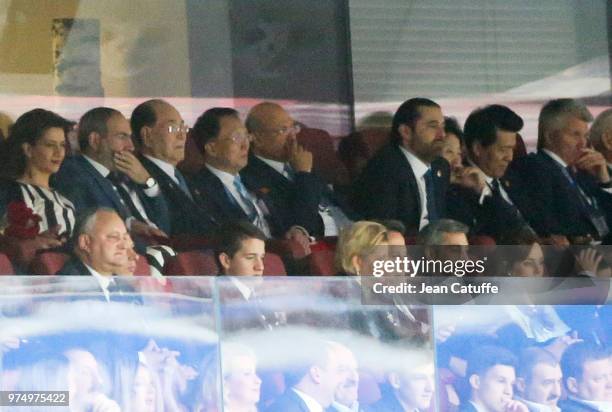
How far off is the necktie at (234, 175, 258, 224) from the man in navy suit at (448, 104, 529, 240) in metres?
0.71

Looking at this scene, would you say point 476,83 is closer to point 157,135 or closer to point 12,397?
point 157,135

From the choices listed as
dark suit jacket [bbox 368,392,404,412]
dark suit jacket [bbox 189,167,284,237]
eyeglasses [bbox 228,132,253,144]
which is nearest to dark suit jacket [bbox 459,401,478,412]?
dark suit jacket [bbox 368,392,404,412]

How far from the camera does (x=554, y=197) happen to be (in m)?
5.15

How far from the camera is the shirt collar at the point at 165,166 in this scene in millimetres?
5020

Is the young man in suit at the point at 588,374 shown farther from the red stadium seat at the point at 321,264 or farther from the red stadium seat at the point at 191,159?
the red stadium seat at the point at 191,159

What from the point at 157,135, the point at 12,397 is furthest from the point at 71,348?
the point at 157,135

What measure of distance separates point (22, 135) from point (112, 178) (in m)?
0.35

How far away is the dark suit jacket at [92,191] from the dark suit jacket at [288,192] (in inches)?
13.2

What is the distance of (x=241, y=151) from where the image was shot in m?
5.06

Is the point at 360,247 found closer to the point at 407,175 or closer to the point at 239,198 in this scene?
the point at 407,175

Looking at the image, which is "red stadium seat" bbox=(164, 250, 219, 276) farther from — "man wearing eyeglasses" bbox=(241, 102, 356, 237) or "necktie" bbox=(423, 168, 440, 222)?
"necktie" bbox=(423, 168, 440, 222)

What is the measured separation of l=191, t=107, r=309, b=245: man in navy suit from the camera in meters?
5.02

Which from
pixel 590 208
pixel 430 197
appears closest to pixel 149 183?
pixel 430 197

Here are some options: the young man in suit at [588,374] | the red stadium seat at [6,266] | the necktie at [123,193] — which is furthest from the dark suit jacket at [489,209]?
the red stadium seat at [6,266]
